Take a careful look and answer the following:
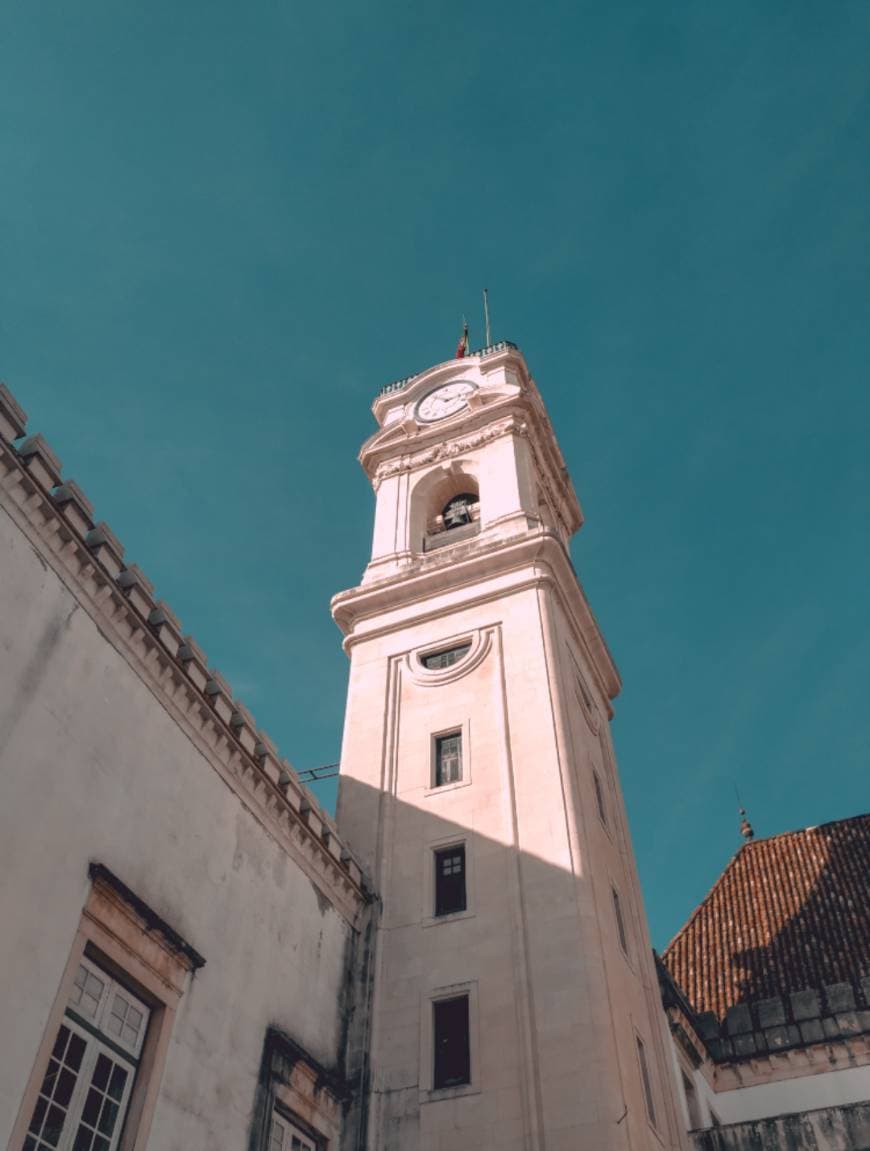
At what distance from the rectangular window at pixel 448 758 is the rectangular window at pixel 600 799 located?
3.33m

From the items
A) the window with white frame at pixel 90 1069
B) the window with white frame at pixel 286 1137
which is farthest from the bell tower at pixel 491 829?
the window with white frame at pixel 90 1069

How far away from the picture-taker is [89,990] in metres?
13.9

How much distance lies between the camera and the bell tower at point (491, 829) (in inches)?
717

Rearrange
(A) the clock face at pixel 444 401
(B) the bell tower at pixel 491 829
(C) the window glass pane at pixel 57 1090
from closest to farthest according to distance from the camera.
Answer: (C) the window glass pane at pixel 57 1090
(B) the bell tower at pixel 491 829
(A) the clock face at pixel 444 401

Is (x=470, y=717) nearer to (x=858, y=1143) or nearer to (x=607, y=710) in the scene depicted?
(x=607, y=710)

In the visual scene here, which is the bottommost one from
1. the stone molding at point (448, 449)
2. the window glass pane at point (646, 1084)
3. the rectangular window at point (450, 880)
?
the window glass pane at point (646, 1084)

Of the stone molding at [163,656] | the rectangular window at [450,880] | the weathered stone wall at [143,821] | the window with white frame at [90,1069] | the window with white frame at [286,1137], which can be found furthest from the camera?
the rectangular window at [450,880]

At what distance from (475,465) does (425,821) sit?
43.7 ft

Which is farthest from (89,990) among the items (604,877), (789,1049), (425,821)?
(789,1049)

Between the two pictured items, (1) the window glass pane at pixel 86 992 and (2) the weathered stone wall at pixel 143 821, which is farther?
(1) the window glass pane at pixel 86 992

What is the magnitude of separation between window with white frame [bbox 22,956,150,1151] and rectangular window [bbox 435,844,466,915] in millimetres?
8072

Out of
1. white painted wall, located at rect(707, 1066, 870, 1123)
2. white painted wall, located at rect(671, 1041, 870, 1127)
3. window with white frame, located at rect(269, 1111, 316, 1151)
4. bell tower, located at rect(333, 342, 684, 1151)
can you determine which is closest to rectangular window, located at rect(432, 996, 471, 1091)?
bell tower, located at rect(333, 342, 684, 1151)

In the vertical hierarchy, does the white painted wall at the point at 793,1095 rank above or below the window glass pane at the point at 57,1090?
above

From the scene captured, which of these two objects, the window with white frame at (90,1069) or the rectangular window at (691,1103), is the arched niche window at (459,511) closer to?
the rectangular window at (691,1103)
